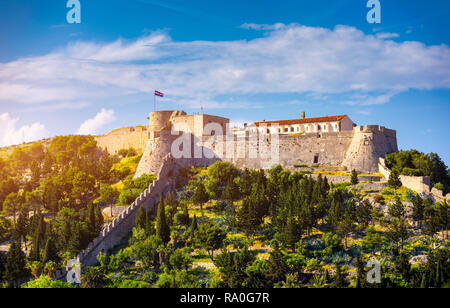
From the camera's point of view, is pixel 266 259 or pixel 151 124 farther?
pixel 151 124

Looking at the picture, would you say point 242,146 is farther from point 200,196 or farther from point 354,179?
point 354,179

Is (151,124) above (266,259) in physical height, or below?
above

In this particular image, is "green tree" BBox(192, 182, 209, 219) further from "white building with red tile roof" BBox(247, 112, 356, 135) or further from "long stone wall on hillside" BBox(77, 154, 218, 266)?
"white building with red tile roof" BBox(247, 112, 356, 135)

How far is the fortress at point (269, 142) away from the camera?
4653cm

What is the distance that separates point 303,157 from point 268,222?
47.9ft

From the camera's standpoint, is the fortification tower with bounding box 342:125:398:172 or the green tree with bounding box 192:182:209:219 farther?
the fortification tower with bounding box 342:125:398:172

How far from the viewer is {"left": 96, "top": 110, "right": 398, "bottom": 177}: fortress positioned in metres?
46.5

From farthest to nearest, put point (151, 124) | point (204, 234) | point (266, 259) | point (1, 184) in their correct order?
1. point (151, 124)
2. point (1, 184)
3. point (204, 234)
4. point (266, 259)

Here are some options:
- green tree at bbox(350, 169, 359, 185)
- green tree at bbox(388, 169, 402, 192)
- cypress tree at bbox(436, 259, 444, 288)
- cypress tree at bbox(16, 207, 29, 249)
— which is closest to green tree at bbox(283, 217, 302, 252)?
cypress tree at bbox(436, 259, 444, 288)

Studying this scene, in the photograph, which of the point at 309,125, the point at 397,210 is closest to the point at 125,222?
the point at 397,210
